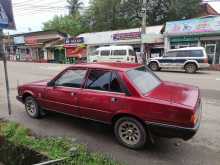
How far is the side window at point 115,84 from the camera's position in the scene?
3.97m

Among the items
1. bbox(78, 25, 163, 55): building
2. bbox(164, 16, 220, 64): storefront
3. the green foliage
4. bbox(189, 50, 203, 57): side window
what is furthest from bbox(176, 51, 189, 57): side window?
the green foliage

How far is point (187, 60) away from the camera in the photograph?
16094 millimetres

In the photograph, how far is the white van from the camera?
66.6 feet

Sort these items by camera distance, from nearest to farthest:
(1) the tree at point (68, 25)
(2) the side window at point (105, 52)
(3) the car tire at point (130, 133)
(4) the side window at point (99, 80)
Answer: (3) the car tire at point (130, 133) < (4) the side window at point (99, 80) < (2) the side window at point (105, 52) < (1) the tree at point (68, 25)

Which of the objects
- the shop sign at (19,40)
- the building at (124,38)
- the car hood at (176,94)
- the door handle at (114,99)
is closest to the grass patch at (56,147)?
the door handle at (114,99)

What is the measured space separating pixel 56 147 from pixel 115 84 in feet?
5.02

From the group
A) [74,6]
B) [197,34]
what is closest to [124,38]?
[197,34]

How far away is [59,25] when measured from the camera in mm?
45969

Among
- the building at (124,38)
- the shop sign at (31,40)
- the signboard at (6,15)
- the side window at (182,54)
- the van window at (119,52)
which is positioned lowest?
the side window at (182,54)

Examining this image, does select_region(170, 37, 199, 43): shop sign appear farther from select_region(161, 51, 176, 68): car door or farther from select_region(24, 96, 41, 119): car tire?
select_region(24, 96, 41, 119): car tire

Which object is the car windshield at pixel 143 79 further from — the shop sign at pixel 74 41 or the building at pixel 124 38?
the shop sign at pixel 74 41

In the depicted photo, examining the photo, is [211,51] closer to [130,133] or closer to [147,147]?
[147,147]

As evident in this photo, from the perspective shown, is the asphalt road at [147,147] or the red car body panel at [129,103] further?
the asphalt road at [147,147]

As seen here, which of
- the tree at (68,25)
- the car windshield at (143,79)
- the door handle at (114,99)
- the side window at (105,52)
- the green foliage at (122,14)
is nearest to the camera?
the door handle at (114,99)
